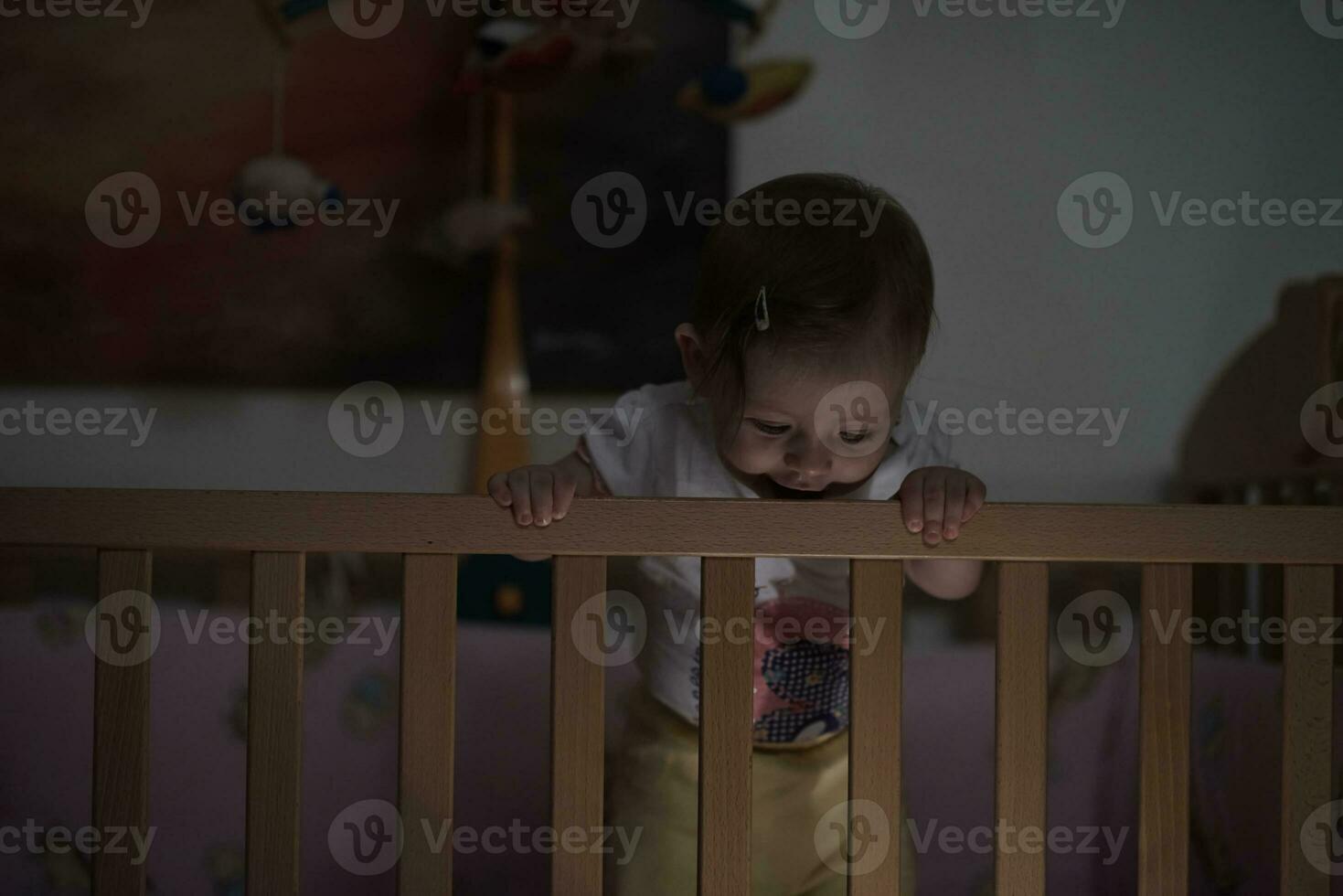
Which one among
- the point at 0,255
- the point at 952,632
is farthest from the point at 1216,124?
the point at 0,255

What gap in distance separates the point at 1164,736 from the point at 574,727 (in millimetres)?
354

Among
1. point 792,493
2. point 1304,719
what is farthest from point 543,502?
point 1304,719

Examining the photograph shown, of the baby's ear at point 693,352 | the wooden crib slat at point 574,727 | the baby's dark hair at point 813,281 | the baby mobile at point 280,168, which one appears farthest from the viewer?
the baby mobile at point 280,168

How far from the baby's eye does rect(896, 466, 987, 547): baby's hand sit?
182mm

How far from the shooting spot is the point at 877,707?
77 cm

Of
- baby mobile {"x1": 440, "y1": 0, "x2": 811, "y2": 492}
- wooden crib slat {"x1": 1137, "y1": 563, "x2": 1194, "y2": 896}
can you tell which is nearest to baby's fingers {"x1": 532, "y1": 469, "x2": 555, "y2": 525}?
wooden crib slat {"x1": 1137, "y1": 563, "x2": 1194, "y2": 896}

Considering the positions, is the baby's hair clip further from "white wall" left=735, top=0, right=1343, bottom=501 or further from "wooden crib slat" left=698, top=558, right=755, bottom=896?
"white wall" left=735, top=0, right=1343, bottom=501

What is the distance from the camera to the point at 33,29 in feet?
6.49

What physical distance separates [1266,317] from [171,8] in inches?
68.7

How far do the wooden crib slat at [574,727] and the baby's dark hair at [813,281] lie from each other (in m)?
0.27

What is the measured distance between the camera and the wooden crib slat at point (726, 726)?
2.50ft

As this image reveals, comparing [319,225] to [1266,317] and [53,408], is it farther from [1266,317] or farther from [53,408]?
[1266,317]

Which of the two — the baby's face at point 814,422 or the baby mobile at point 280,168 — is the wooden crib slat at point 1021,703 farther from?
the baby mobile at point 280,168

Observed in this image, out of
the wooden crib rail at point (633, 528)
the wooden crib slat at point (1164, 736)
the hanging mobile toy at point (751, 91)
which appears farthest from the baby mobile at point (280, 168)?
the wooden crib slat at point (1164, 736)
